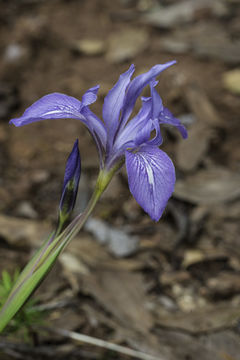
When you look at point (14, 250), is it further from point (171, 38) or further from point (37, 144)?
point (171, 38)

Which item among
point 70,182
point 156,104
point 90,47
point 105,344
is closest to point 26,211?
point 105,344

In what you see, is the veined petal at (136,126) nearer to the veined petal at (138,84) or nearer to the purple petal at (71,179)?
the veined petal at (138,84)

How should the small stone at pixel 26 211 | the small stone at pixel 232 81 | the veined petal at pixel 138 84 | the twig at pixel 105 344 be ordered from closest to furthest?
the veined petal at pixel 138 84 → the twig at pixel 105 344 → the small stone at pixel 26 211 → the small stone at pixel 232 81

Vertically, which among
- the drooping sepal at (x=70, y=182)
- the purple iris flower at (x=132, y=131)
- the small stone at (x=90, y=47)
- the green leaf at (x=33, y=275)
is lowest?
the small stone at (x=90, y=47)

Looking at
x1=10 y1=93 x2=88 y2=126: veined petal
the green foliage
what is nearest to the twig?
the green foliage

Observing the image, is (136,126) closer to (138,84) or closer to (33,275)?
(138,84)

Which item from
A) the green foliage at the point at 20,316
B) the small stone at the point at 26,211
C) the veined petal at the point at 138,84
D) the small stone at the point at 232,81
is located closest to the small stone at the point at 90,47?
the small stone at the point at 232,81

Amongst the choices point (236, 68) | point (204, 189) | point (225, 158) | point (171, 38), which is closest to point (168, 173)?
point (204, 189)

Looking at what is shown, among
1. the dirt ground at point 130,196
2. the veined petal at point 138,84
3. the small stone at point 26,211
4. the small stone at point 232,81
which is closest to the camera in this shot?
the veined petal at point 138,84
